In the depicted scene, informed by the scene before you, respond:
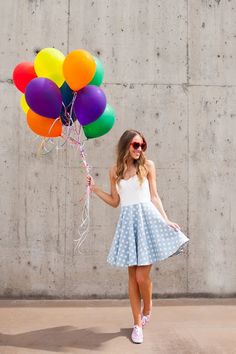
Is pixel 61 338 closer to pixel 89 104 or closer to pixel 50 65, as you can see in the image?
pixel 89 104

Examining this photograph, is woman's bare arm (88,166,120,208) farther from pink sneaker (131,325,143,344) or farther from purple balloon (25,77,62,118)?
pink sneaker (131,325,143,344)

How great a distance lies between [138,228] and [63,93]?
0.98 m

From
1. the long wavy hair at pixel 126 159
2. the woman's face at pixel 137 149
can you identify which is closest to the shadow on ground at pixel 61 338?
the long wavy hair at pixel 126 159

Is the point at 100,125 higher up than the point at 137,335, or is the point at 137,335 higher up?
the point at 100,125

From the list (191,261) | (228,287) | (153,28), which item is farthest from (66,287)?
(153,28)

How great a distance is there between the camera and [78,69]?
2.83 meters

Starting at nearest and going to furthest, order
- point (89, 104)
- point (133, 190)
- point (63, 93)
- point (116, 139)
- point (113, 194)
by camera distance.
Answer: point (89, 104) → point (63, 93) → point (133, 190) → point (113, 194) → point (116, 139)

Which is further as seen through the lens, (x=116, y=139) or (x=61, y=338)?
(x=116, y=139)

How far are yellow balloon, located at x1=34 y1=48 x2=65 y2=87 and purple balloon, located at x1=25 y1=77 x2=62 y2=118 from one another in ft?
0.36

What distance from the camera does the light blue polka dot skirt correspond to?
3.02 metres

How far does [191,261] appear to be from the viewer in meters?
4.20

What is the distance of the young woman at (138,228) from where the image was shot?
303 centimetres

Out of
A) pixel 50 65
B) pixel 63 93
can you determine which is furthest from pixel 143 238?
pixel 50 65

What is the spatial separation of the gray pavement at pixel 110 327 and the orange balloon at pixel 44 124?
51.6 inches
